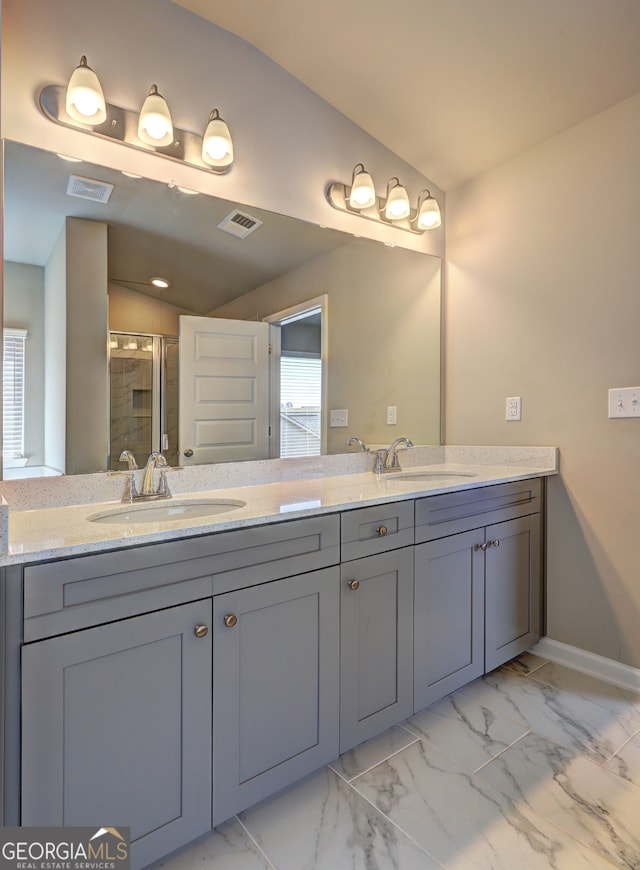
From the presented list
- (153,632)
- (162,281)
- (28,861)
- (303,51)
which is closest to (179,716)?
(153,632)

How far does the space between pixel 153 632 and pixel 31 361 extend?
2.79 feet

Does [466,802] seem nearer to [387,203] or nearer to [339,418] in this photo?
[339,418]

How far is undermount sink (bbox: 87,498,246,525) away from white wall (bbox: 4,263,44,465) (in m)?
0.27

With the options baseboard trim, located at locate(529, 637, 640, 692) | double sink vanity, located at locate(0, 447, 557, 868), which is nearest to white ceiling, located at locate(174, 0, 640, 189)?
double sink vanity, located at locate(0, 447, 557, 868)

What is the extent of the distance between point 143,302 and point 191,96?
757 millimetres

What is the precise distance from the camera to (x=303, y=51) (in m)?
1.83

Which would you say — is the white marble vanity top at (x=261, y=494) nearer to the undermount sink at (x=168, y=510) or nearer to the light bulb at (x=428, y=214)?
the undermount sink at (x=168, y=510)

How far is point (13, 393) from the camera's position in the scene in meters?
1.34

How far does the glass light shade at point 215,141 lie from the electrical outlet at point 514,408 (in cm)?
158

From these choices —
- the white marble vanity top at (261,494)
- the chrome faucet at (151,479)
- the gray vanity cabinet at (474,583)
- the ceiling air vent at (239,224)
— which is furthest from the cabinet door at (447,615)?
the ceiling air vent at (239,224)

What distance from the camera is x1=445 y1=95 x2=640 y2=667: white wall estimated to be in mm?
1885

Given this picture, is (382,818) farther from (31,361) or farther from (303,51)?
(303,51)

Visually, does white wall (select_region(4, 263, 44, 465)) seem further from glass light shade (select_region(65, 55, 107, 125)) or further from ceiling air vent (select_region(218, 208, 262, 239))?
ceiling air vent (select_region(218, 208, 262, 239))

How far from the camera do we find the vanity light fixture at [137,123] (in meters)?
1.40
